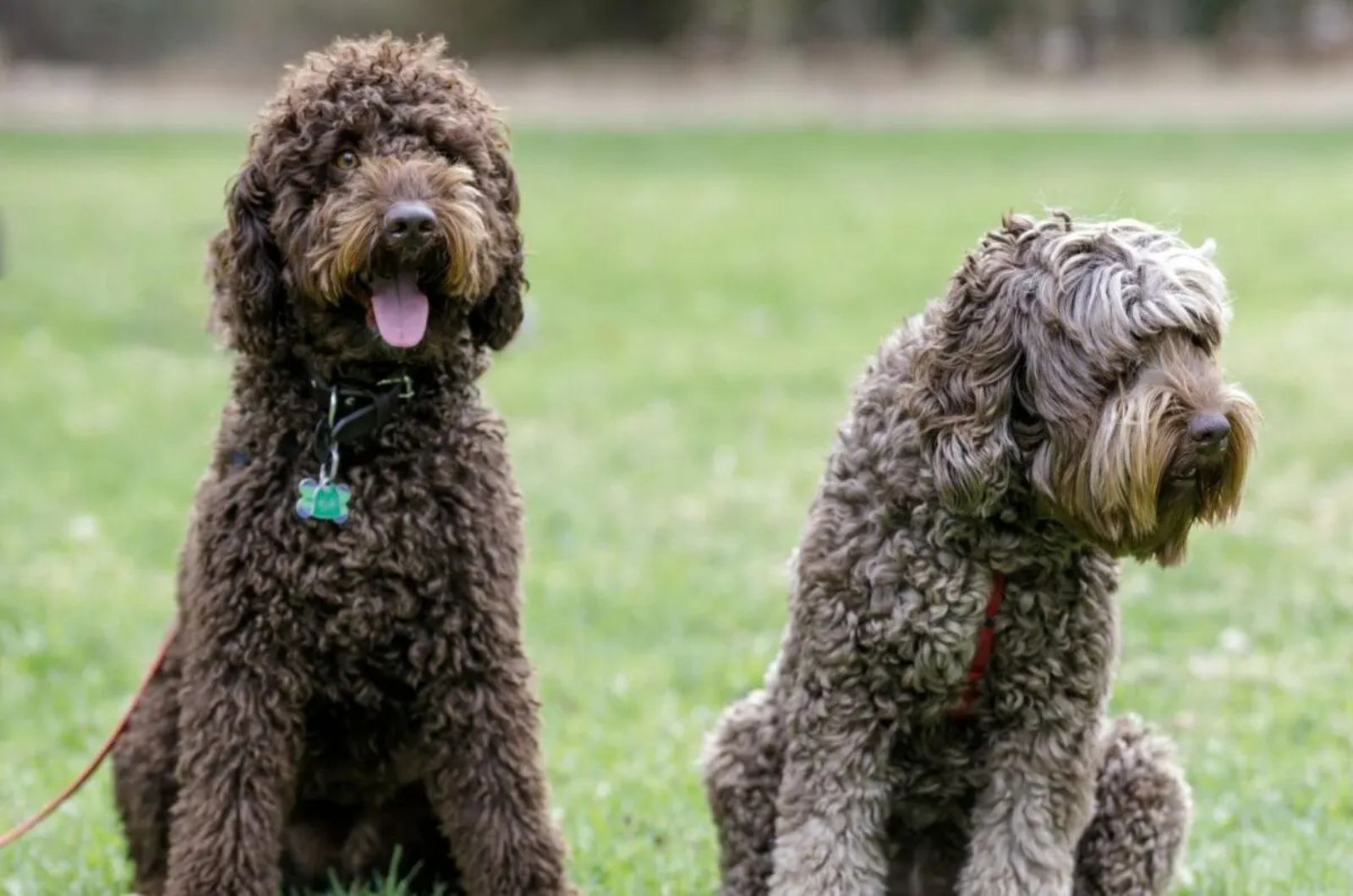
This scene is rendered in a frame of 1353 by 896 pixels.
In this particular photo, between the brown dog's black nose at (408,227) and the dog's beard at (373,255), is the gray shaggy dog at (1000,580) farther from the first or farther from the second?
the brown dog's black nose at (408,227)

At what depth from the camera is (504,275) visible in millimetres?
4898

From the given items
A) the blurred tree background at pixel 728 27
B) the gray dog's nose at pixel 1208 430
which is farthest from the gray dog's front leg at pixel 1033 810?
the blurred tree background at pixel 728 27

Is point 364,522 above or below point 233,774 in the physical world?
above

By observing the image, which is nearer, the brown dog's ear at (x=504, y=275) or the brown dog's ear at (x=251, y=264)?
the brown dog's ear at (x=251, y=264)

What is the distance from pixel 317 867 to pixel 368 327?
5.62 ft

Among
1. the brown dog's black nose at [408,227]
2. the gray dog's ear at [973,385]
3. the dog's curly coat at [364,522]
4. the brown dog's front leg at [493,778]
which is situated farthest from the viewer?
the brown dog's front leg at [493,778]

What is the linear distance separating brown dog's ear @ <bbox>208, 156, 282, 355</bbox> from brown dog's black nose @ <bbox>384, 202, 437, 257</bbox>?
441 millimetres

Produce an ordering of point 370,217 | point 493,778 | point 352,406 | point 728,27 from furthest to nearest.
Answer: point 728,27 < point 493,778 < point 352,406 < point 370,217

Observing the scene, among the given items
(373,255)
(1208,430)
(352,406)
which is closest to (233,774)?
(352,406)

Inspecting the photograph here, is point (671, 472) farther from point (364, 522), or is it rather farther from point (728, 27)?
point (728, 27)

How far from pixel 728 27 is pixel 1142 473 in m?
40.7

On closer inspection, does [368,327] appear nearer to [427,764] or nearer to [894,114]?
[427,764]

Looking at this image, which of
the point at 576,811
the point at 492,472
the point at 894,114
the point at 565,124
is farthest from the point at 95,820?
the point at 894,114

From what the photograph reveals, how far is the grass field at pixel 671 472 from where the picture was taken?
6.38 metres
